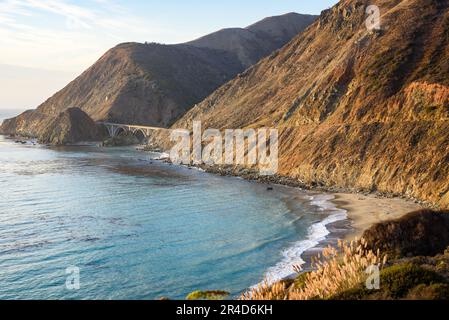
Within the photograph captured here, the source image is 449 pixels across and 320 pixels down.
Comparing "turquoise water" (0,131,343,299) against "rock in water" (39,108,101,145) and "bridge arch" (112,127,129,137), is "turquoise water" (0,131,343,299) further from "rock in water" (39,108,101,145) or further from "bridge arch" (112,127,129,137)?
"bridge arch" (112,127,129,137)

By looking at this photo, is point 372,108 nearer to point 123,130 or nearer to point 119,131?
point 123,130

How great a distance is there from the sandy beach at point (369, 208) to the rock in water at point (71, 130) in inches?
4692

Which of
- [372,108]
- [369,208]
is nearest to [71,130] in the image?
[372,108]

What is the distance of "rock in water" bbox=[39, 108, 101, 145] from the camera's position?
15975 centimetres

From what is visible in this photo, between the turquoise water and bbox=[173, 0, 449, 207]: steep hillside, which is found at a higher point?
bbox=[173, 0, 449, 207]: steep hillside

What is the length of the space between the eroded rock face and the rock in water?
5615 inches

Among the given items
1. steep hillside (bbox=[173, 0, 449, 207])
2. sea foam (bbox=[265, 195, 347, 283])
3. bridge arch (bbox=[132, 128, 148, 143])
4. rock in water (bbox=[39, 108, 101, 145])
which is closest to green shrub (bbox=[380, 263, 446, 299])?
sea foam (bbox=[265, 195, 347, 283])

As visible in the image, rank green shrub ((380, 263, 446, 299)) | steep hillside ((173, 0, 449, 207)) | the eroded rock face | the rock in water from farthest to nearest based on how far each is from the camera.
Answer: the rock in water, steep hillside ((173, 0, 449, 207)), the eroded rock face, green shrub ((380, 263, 446, 299))

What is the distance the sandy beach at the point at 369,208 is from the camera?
148 ft

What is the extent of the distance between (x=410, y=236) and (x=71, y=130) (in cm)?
14563

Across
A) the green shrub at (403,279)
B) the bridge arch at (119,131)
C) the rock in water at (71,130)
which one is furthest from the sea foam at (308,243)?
the rock in water at (71,130)

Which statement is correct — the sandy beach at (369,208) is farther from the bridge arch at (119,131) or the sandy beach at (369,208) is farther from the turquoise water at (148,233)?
the bridge arch at (119,131)
